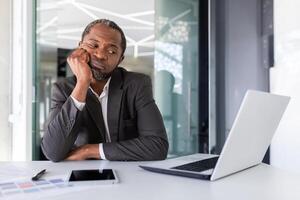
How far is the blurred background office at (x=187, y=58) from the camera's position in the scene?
91.3 inches

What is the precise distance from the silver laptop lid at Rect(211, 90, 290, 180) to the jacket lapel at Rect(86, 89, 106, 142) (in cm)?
63

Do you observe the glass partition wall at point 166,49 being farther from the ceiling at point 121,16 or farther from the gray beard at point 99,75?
the gray beard at point 99,75

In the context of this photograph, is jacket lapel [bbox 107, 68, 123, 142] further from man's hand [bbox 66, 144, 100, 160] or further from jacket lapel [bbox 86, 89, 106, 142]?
man's hand [bbox 66, 144, 100, 160]

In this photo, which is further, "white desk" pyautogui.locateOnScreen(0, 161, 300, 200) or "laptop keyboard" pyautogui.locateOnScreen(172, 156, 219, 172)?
"laptop keyboard" pyautogui.locateOnScreen(172, 156, 219, 172)

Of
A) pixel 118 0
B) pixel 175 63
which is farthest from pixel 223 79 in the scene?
pixel 118 0

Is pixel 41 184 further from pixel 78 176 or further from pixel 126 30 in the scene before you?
pixel 126 30

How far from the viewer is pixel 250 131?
0.85 m

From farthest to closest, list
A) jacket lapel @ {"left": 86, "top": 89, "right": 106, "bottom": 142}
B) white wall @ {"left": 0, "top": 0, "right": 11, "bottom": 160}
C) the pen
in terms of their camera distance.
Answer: white wall @ {"left": 0, "top": 0, "right": 11, "bottom": 160}, jacket lapel @ {"left": 86, "top": 89, "right": 106, "bottom": 142}, the pen

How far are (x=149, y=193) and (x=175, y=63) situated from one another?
231cm

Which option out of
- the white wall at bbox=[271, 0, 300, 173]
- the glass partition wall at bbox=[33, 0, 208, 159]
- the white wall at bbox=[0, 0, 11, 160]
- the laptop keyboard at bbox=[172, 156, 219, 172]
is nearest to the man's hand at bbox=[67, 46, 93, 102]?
the laptop keyboard at bbox=[172, 156, 219, 172]

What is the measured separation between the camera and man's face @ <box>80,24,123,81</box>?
4.66 ft

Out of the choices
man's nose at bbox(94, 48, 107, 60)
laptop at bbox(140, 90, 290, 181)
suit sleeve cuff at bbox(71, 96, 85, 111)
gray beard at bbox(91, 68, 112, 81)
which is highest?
man's nose at bbox(94, 48, 107, 60)

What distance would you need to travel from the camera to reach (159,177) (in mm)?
893

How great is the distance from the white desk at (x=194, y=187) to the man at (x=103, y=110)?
0.18 m
